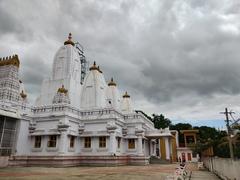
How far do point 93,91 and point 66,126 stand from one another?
8810 millimetres

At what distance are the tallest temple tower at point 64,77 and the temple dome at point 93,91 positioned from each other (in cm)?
103

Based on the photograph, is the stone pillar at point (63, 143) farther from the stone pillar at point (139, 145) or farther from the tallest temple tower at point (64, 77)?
the stone pillar at point (139, 145)

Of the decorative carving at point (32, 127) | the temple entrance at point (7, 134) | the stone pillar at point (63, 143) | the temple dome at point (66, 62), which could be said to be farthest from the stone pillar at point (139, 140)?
the temple entrance at point (7, 134)

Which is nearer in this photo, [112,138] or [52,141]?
[52,141]

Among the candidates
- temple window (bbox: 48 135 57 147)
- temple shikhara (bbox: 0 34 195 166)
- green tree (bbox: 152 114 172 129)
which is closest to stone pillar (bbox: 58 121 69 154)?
temple shikhara (bbox: 0 34 195 166)

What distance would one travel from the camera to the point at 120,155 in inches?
1105

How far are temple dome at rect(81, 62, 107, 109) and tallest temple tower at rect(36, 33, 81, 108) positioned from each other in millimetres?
1029

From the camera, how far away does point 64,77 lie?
109ft

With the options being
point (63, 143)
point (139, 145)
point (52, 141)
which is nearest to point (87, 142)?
point (63, 143)

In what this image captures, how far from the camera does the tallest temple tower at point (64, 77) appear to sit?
32.7 m

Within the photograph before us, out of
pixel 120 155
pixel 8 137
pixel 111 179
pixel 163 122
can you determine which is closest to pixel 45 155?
pixel 8 137

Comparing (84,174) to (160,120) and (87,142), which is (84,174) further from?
(160,120)

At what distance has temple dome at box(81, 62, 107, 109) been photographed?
32375mm

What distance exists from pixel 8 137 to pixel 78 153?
27.3 ft
